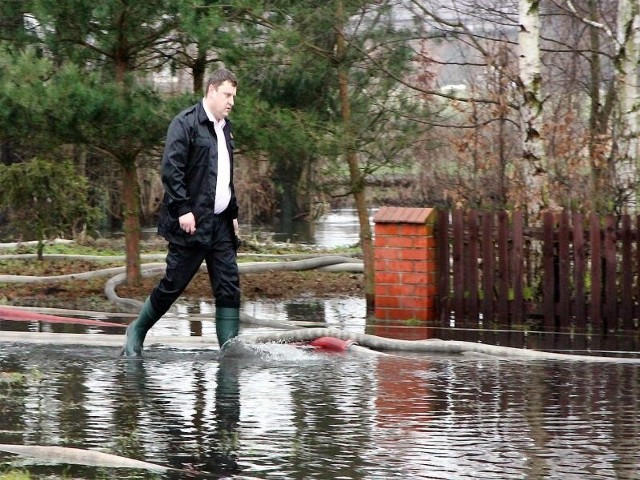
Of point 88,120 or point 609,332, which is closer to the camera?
point 609,332

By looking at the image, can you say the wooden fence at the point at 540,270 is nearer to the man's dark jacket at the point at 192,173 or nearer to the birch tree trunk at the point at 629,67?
the birch tree trunk at the point at 629,67

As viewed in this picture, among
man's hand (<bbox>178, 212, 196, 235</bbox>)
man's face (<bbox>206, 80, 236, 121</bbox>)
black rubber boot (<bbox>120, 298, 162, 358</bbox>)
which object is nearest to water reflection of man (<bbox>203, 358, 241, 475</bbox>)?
black rubber boot (<bbox>120, 298, 162, 358</bbox>)

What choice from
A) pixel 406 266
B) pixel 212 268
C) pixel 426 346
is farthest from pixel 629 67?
pixel 212 268

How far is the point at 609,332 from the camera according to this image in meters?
11.0

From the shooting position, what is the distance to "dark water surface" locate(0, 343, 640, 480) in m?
5.84

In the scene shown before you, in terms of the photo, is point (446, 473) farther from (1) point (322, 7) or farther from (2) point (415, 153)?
(2) point (415, 153)

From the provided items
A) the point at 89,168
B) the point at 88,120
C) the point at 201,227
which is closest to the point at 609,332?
the point at 201,227

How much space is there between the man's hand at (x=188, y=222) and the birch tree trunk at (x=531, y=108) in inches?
191

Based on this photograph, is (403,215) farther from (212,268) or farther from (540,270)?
(212,268)

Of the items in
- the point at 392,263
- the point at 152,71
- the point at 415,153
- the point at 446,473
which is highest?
the point at 152,71

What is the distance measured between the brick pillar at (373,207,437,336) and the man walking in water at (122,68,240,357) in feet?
9.45

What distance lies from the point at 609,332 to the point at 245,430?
5175 millimetres

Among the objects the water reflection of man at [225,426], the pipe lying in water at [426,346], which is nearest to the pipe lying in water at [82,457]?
the water reflection of man at [225,426]

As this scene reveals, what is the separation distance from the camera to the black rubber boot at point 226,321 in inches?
356
